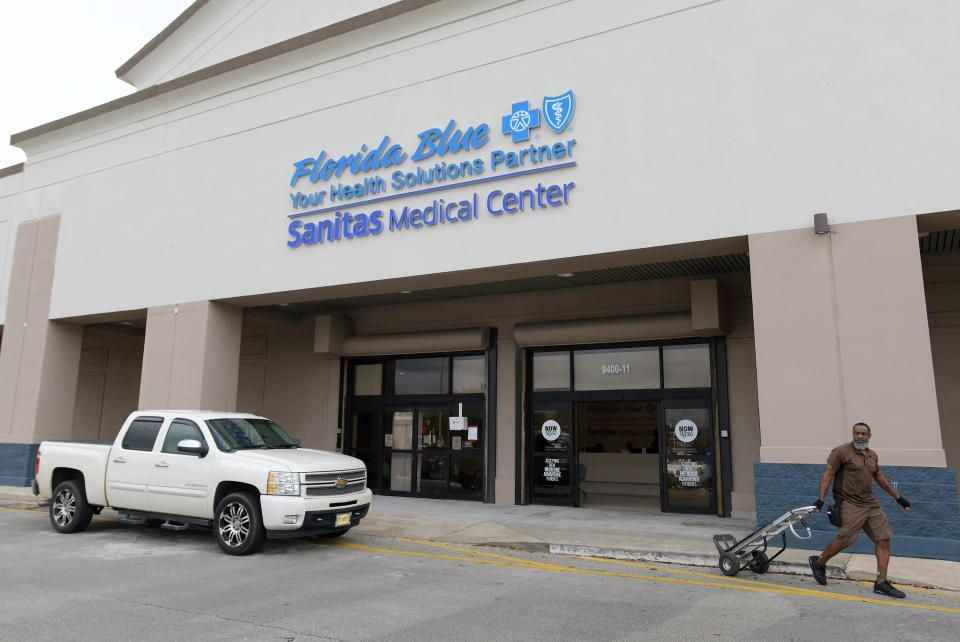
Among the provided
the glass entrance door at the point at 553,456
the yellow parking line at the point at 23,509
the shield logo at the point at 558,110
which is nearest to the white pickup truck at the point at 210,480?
the yellow parking line at the point at 23,509

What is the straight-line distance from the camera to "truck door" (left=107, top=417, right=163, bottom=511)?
993 cm

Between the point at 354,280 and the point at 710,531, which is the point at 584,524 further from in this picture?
the point at 354,280

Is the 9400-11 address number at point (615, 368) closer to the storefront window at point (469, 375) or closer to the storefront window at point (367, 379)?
the storefront window at point (469, 375)

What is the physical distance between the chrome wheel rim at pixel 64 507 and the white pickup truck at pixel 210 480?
16 mm

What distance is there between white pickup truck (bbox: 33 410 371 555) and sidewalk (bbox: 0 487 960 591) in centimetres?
181

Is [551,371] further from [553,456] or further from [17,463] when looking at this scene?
[17,463]

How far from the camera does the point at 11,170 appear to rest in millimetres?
19859

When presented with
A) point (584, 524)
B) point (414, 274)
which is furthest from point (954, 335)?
point (414, 274)

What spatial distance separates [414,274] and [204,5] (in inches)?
425

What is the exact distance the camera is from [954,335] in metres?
11.5

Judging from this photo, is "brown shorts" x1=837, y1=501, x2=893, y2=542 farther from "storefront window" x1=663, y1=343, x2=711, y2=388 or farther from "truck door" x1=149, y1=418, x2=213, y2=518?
"truck door" x1=149, y1=418, x2=213, y2=518

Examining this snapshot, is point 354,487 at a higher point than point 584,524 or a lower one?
higher

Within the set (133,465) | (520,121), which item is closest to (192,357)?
(133,465)

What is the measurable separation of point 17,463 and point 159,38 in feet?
38.4
